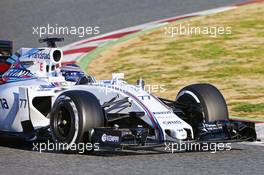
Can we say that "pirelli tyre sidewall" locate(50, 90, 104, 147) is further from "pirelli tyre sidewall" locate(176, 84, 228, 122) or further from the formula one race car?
"pirelli tyre sidewall" locate(176, 84, 228, 122)

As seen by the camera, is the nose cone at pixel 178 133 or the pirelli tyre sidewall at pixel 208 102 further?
the pirelli tyre sidewall at pixel 208 102

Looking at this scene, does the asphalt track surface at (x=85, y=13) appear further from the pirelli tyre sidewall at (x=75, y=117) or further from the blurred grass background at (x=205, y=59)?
the pirelli tyre sidewall at (x=75, y=117)

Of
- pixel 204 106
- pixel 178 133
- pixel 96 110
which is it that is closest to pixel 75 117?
pixel 96 110

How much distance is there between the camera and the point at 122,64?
48.5 ft

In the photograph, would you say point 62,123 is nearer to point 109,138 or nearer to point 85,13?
point 109,138

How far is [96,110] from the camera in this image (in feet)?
25.9

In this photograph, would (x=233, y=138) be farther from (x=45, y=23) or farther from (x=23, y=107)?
(x=45, y=23)

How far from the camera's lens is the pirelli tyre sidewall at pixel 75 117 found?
25.7 feet

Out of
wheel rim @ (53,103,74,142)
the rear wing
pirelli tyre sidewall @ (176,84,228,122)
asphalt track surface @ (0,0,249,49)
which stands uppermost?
asphalt track surface @ (0,0,249,49)

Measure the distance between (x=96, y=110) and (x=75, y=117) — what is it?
9.1 inches

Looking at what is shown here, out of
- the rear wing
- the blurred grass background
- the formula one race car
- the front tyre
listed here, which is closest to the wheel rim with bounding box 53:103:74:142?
the formula one race car

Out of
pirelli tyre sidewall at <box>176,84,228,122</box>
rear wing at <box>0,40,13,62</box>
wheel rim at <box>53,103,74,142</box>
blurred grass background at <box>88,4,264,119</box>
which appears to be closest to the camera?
wheel rim at <box>53,103,74,142</box>

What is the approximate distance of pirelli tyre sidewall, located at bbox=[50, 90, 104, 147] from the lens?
7.83m

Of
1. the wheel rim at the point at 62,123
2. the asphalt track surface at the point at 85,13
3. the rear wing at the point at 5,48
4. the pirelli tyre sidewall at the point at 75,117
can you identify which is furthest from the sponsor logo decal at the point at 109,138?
the asphalt track surface at the point at 85,13
